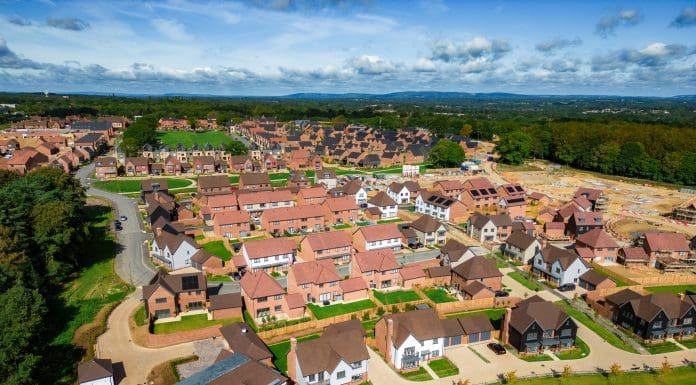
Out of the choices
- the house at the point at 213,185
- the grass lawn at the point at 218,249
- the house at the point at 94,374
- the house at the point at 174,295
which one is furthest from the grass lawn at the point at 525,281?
the house at the point at 213,185

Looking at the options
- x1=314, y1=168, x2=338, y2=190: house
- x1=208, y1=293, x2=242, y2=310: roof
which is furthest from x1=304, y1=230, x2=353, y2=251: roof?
x1=314, y1=168, x2=338, y2=190: house

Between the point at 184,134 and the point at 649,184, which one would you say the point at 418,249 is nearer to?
the point at 649,184

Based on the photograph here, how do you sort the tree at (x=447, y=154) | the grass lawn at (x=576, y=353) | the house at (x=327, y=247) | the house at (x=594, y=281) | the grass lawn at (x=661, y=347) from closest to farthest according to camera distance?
the grass lawn at (x=576, y=353) < the grass lawn at (x=661, y=347) < the house at (x=594, y=281) < the house at (x=327, y=247) < the tree at (x=447, y=154)

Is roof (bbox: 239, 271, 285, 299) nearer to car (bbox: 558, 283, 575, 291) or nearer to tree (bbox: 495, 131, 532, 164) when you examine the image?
car (bbox: 558, 283, 575, 291)

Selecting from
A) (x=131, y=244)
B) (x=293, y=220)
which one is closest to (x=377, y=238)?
(x=293, y=220)

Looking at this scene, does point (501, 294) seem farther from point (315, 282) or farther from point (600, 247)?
point (315, 282)

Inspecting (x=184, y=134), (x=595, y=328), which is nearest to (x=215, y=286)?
(x=595, y=328)

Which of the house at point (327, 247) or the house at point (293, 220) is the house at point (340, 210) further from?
the house at point (327, 247)
